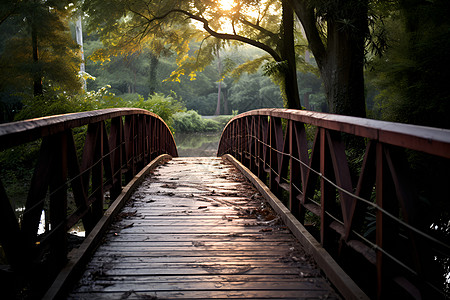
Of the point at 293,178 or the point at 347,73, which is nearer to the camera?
the point at 293,178

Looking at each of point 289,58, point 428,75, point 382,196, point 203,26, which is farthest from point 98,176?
point 203,26

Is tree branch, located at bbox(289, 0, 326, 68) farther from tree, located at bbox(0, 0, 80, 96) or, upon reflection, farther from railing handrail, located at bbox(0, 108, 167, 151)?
tree, located at bbox(0, 0, 80, 96)

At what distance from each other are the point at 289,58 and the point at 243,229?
7.72m

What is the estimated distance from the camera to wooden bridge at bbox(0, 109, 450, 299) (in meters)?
1.84

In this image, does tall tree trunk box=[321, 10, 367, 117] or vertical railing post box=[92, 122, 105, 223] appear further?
tall tree trunk box=[321, 10, 367, 117]

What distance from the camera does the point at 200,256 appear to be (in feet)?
9.39

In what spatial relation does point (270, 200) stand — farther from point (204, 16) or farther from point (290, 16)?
point (204, 16)

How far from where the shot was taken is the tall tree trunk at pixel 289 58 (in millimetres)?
10016

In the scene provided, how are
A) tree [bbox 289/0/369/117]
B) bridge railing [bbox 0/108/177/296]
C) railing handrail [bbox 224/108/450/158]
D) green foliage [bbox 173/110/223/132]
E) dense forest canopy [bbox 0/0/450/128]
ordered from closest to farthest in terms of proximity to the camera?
1. railing handrail [bbox 224/108/450/158]
2. bridge railing [bbox 0/108/177/296]
3. dense forest canopy [bbox 0/0/450/128]
4. tree [bbox 289/0/369/117]
5. green foliage [bbox 173/110/223/132]

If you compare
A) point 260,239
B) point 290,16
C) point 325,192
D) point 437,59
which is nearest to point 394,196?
point 325,192

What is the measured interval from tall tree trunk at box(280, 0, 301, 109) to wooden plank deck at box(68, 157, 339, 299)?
6.01 m

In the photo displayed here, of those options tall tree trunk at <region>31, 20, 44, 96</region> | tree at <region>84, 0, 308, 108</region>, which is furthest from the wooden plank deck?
tall tree trunk at <region>31, 20, 44, 96</region>

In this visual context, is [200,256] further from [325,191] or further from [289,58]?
[289,58]

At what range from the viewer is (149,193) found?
5047 mm
